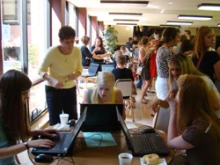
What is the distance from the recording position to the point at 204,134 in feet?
5.52

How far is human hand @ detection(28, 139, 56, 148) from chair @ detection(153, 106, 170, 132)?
1093mm

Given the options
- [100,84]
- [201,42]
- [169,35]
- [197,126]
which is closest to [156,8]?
[169,35]

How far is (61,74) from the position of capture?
3.08m

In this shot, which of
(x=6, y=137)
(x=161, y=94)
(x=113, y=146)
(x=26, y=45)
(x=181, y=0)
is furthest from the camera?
(x=181, y=0)

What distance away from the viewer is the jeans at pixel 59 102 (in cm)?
303

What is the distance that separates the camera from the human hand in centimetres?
167

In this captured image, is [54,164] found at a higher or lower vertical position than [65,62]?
lower

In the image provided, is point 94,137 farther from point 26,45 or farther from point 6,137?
point 26,45

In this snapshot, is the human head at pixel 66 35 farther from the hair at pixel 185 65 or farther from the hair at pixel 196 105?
the hair at pixel 196 105

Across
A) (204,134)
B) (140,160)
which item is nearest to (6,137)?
(140,160)

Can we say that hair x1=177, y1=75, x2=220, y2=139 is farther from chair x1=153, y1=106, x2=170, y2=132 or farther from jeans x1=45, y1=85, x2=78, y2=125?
jeans x1=45, y1=85, x2=78, y2=125

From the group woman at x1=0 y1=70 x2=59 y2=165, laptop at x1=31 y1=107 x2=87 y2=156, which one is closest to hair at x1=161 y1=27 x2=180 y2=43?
laptop at x1=31 y1=107 x2=87 y2=156

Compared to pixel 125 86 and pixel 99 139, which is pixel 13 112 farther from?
pixel 125 86

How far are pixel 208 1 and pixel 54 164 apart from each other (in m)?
6.24
